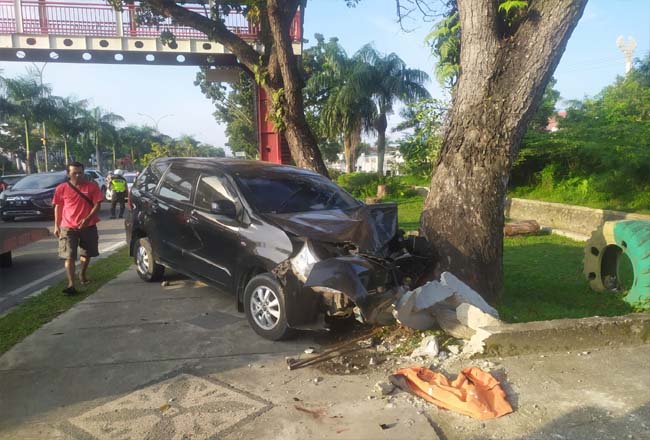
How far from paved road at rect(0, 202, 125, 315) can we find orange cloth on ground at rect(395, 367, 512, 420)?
4.88m

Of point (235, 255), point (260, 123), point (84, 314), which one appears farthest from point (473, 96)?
point (260, 123)

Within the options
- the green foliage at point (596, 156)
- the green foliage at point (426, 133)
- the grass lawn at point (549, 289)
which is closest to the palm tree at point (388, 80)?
the green foliage at point (426, 133)

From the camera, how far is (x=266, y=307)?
14.9ft

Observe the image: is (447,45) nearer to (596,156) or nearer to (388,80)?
(596,156)

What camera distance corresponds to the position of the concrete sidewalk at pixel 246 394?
3062 mm

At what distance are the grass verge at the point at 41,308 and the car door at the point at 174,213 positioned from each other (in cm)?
121

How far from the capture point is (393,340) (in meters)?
4.41

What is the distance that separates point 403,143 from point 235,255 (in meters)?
14.3

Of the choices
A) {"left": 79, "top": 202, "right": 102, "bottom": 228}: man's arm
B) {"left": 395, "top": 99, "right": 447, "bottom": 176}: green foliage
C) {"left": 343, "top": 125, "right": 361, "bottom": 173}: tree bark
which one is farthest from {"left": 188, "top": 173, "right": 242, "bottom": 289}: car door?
{"left": 343, "top": 125, "right": 361, "bottom": 173}: tree bark

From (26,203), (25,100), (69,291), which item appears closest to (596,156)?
(69,291)

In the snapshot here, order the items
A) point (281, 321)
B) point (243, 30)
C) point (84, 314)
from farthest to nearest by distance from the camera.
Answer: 1. point (243, 30)
2. point (84, 314)
3. point (281, 321)

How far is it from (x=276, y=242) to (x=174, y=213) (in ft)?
6.64

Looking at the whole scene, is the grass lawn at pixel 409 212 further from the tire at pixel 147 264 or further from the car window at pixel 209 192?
the car window at pixel 209 192

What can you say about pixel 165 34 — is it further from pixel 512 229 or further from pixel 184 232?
pixel 512 229
